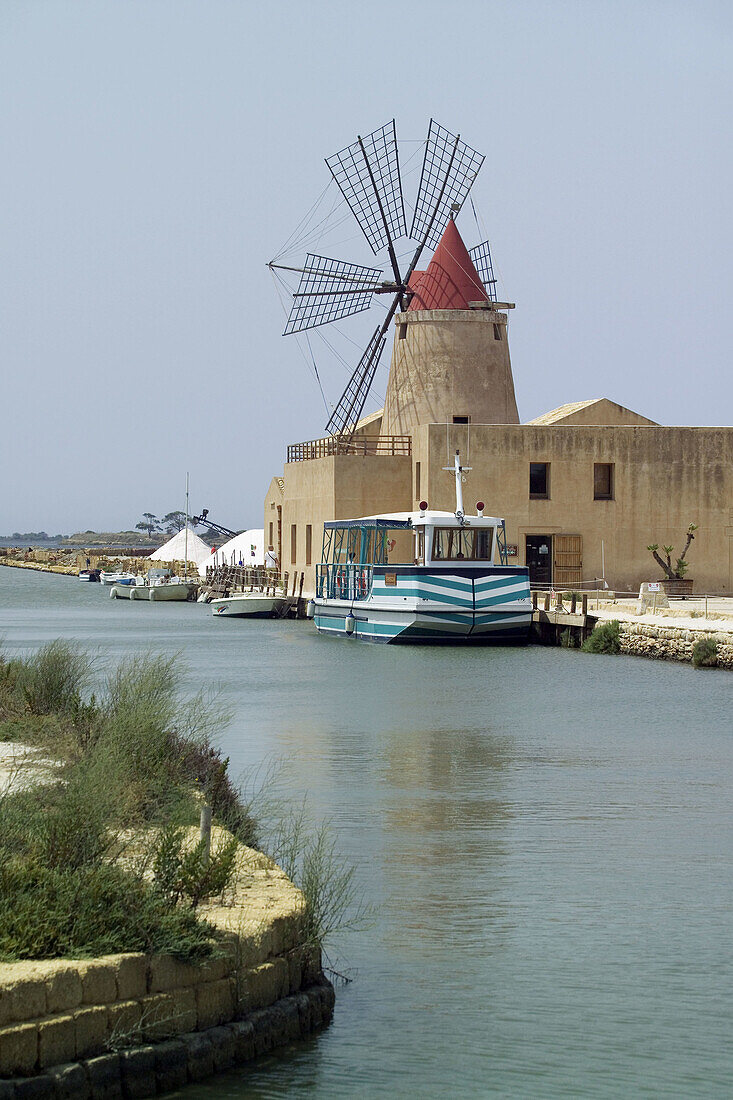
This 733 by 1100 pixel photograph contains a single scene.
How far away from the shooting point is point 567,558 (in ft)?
104

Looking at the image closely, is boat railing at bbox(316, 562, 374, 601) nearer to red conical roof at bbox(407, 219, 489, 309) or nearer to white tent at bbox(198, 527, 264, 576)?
red conical roof at bbox(407, 219, 489, 309)

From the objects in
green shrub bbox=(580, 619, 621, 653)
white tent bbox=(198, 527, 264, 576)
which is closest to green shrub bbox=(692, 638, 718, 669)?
green shrub bbox=(580, 619, 621, 653)

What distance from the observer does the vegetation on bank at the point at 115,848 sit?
17.4 feet

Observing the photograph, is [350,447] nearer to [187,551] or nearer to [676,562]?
[676,562]

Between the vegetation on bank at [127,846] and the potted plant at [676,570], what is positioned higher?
the potted plant at [676,570]

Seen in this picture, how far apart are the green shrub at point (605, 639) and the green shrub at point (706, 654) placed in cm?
259

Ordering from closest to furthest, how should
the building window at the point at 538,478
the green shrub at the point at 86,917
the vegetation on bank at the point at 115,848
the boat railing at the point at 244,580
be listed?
the green shrub at the point at 86,917 → the vegetation on bank at the point at 115,848 → the building window at the point at 538,478 → the boat railing at the point at 244,580

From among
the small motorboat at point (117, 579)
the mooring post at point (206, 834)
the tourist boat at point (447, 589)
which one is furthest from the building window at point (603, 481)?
the small motorboat at point (117, 579)

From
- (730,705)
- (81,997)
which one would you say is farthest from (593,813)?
(730,705)

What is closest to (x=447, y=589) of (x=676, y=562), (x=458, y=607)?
(x=458, y=607)

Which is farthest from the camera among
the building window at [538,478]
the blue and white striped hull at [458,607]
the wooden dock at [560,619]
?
the building window at [538,478]

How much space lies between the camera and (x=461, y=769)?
12734 mm

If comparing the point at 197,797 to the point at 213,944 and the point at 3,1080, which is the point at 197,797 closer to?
the point at 213,944

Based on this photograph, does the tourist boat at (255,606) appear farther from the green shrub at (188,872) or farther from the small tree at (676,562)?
the green shrub at (188,872)
